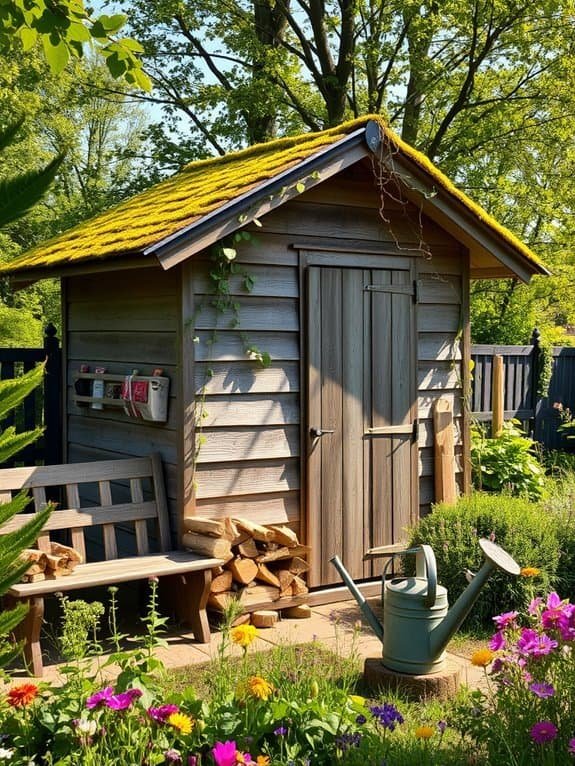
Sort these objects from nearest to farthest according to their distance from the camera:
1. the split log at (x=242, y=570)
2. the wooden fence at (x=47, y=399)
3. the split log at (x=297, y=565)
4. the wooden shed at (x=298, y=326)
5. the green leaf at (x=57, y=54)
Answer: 1. the green leaf at (x=57, y=54)
2. the split log at (x=242, y=570)
3. the wooden shed at (x=298, y=326)
4. the split log at (x=297, y=565)
5. the wooden fence at (x=47, y=399)

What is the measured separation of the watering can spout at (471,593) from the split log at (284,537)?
204cm

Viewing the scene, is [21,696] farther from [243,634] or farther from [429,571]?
[429,571]

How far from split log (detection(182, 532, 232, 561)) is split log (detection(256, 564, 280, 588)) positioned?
1.12 feet

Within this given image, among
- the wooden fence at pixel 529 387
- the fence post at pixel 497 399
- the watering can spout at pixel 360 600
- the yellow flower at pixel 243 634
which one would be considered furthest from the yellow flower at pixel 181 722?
the wooden fence at pixel 529 387

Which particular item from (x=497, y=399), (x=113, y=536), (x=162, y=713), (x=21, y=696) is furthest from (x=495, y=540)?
(x=497, y=399)

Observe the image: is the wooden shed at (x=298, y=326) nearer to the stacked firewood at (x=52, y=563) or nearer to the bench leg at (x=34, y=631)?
the stacked firewood at (x=52, y=563)

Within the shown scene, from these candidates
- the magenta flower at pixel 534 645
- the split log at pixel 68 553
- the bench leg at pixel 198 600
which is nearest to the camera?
the magenta flower at pixel 534 645

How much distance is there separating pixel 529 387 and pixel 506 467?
12.1 ft

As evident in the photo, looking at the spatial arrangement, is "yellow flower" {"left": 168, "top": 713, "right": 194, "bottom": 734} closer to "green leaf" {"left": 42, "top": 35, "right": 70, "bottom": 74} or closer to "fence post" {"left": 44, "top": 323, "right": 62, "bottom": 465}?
"green leaf" {"left": 42, "top": 35, "right": 70, "bottom": 74}

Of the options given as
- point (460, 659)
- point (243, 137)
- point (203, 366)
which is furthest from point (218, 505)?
point (243, 137)

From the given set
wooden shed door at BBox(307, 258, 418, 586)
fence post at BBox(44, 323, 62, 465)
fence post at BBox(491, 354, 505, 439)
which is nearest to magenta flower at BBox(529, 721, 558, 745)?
wooden shed door at BBox(307, 258, 418, 586)

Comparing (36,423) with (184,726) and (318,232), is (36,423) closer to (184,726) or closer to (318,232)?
(318,232)

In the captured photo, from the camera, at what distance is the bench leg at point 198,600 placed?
5.98 m

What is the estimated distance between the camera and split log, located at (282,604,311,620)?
21.7 feet
